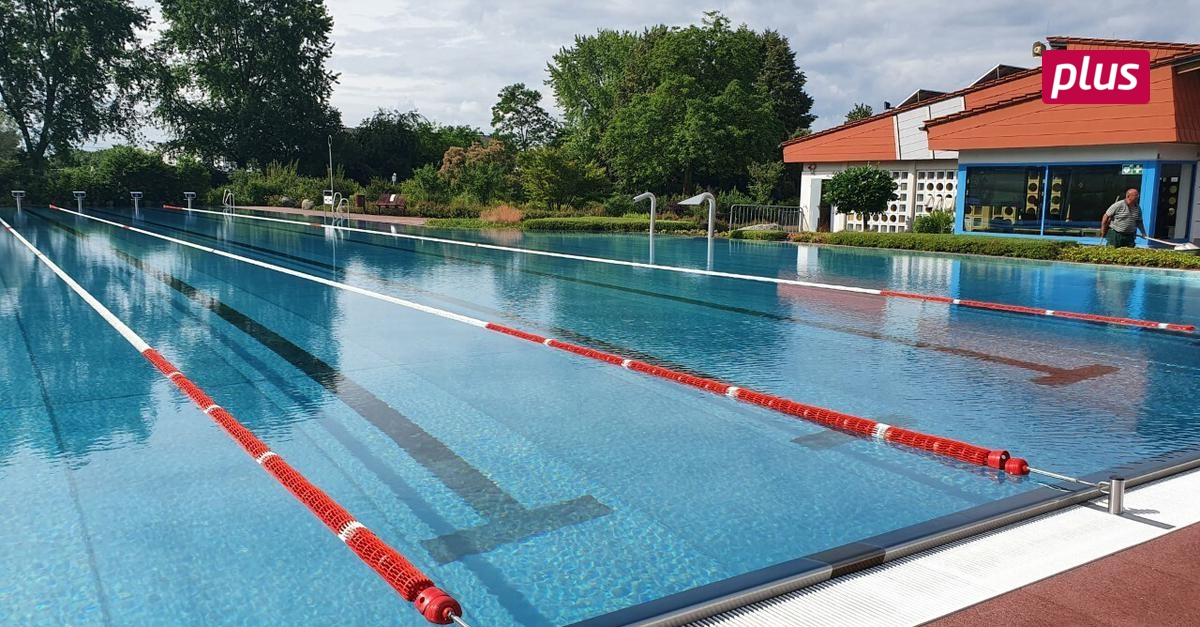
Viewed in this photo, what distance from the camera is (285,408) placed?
625cm

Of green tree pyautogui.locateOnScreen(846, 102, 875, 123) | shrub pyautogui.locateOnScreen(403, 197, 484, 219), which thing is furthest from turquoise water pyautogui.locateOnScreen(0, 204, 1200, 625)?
green tree pyautogui.locateOnScreen(846, 102, 875, 123)

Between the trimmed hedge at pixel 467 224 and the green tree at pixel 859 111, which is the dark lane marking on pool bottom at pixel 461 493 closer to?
the trimmed hedge at pixel 467 224

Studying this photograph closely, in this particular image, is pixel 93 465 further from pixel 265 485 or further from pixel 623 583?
pixel 623 583

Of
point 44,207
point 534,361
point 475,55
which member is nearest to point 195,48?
point 44,207

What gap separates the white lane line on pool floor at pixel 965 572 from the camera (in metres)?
3.00

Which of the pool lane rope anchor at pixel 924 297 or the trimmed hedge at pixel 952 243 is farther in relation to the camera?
the trimmed hedge at pixel 952 243

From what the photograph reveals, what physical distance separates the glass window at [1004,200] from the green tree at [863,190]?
2.28 metres

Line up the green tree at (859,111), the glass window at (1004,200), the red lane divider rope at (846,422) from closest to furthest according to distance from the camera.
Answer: the red lane divider rope at (846,422)
the glass window at (1004,200)
the green tree at (859,111)

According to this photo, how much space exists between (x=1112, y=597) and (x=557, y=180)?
32586mm

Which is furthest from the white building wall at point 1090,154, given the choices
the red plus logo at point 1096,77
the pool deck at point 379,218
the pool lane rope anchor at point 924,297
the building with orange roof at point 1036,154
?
the pool deck at point 379,218

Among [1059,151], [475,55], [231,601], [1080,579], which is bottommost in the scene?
[231,601]

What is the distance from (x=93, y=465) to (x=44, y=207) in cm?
4703

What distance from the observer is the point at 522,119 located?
5306cm

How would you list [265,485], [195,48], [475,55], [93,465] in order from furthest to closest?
1. [195,48]
2. [475,55]
3. [93,465]
4. [265,485]
